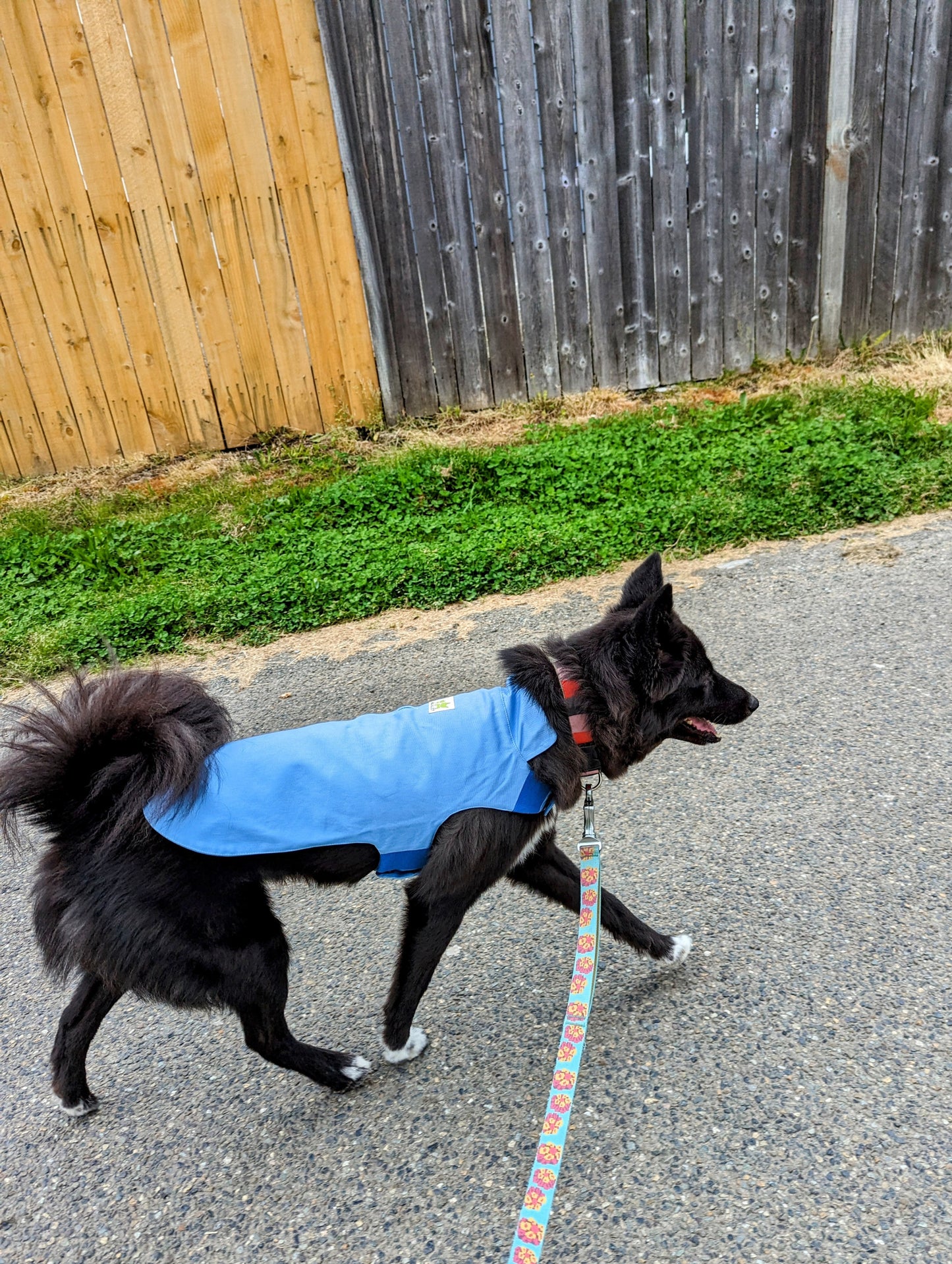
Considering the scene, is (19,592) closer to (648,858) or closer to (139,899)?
(139,899)

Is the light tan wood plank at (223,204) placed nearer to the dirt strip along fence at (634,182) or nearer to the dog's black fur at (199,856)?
the dirt strip along fence at (634,182)

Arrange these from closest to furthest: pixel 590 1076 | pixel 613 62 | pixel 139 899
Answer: pixel 139 899
pixel 590 1076
pixel 613 62

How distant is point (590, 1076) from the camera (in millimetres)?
2438

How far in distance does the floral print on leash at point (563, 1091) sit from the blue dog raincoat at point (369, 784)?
1.00ft

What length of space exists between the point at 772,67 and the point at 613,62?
115 centimetres

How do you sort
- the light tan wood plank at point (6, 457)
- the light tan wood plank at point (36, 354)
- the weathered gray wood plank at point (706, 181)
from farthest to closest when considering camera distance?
the light tan wood plank at point (6, 457), the light tan wood plank at point (36, 354), the weathered gray wood plank at point (706, 181)

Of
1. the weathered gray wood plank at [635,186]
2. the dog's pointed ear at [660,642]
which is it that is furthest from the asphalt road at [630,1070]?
the weathered gray wood plank at [635,186]

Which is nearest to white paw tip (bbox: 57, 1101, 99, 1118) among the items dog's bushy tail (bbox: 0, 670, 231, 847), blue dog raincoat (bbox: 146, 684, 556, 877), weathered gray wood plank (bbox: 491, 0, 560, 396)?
dog's bushy tail (bbox: 0, 670, 231, 847)

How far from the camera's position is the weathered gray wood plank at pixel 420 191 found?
19.5 feet

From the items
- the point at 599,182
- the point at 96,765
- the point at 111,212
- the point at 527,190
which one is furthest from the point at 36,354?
the point at 96,765

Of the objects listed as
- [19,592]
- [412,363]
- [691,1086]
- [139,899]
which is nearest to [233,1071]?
[139,899]

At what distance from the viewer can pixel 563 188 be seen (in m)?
6.34

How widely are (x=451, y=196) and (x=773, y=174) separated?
2.40 meters

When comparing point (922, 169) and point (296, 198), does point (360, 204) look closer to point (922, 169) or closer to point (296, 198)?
point (296, 198)
